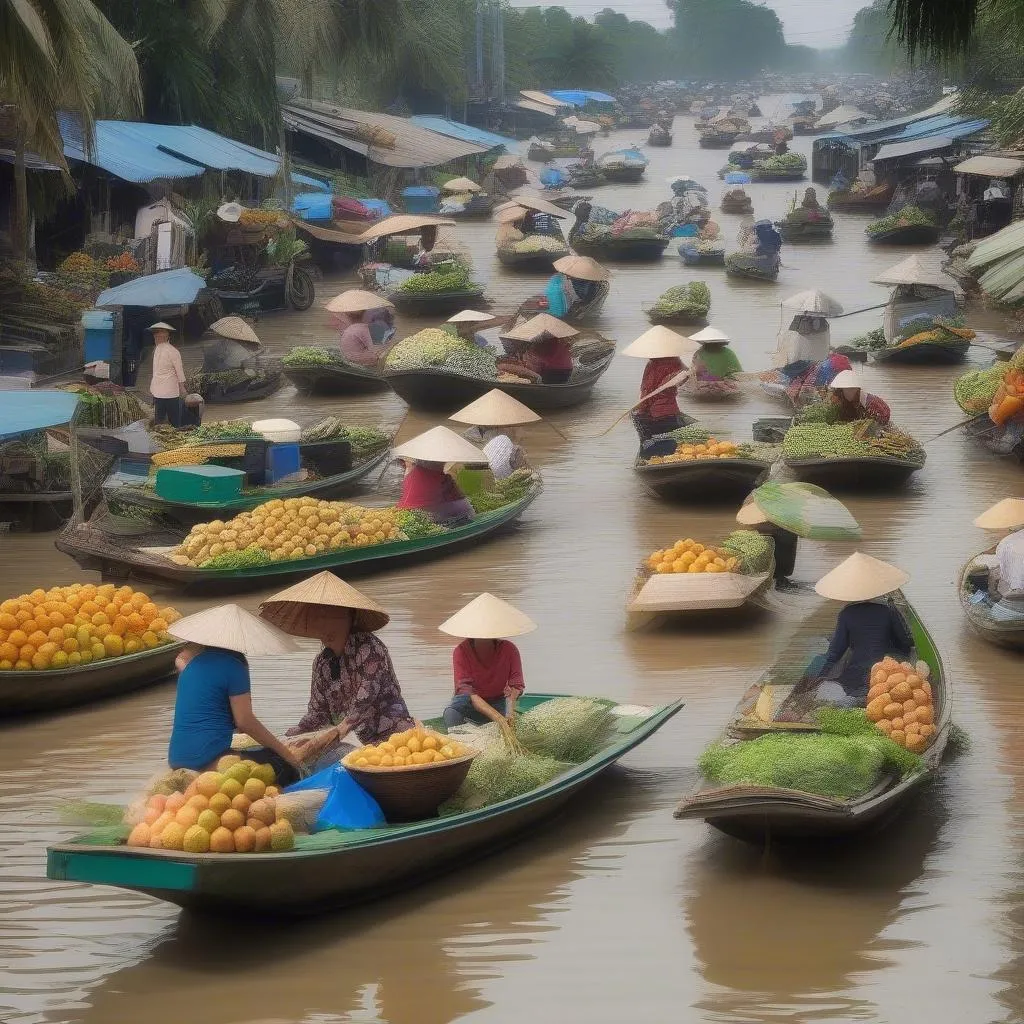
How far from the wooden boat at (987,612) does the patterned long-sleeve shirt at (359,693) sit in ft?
14.2

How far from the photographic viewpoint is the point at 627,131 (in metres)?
75.5

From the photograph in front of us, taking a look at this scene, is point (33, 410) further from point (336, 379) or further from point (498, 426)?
point (336, 379)

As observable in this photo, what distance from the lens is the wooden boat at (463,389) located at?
18359 mm

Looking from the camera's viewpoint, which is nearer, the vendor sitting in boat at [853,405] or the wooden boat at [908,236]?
the vendor sitting in boat at [853,405]

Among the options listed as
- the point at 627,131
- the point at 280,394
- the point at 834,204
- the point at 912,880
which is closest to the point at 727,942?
the point at 912,880

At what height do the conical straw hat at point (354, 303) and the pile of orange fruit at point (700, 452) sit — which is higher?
the conical straw hat at point (354, 303)

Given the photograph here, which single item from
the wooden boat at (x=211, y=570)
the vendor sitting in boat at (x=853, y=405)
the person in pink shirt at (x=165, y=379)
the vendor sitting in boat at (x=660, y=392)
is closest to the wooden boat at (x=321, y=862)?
the wooden boat at (x=211, y=570)

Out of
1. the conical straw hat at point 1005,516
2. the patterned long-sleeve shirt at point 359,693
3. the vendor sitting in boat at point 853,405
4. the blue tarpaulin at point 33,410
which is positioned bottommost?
the patterned long-sleeve shirt at point 359,693

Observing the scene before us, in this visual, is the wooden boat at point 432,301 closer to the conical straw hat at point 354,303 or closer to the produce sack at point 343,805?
the conical straw hat at point 354,303

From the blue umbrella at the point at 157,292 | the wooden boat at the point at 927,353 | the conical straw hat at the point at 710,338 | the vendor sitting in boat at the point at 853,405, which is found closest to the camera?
the vendor sitting in boat at the point at 853,405

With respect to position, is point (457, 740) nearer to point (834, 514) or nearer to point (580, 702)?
point (580, 702)

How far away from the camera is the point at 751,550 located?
1160cm

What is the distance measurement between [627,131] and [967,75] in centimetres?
3652

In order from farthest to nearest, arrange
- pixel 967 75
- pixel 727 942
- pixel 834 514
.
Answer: pixel 967 75 → pixel 834 514 → pixel 727 942
